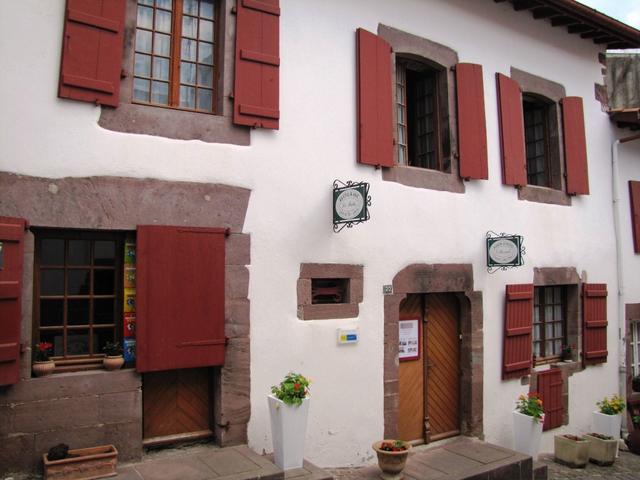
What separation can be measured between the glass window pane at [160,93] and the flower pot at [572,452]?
20.4 feet

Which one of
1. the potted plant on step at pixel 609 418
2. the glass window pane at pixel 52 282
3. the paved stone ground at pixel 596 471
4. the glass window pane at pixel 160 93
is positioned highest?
the glass window pane at pixel 160 93

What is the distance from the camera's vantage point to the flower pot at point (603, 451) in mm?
7293

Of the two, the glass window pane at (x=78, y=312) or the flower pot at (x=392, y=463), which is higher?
the glass window pane at (x=78, y=312)

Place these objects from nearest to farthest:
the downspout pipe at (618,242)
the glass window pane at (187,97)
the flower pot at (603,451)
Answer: the glass window pane at (187,97)
the flower pot at (603,451)
the downspout pipe at (618,242)

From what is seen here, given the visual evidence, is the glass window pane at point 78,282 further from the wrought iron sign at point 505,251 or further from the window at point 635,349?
the window at point 635,349

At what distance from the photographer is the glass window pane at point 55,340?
4746 millimetres

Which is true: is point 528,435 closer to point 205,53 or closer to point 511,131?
point 511,131

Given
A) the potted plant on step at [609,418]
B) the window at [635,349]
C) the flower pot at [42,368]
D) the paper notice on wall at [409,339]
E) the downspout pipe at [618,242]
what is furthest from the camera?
the window at [635,349]

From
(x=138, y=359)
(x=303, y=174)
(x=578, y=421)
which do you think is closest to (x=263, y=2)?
(x=303, y=174)

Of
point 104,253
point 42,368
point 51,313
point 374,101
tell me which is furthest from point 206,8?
point 42,368

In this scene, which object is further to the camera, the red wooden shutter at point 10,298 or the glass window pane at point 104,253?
the glass window pane at point 104,253

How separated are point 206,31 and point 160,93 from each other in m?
0.82

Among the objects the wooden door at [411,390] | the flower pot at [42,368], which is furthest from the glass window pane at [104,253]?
the wooden door at [411,390]

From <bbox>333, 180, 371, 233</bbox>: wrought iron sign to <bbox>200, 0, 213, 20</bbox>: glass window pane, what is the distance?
2.04 metres
